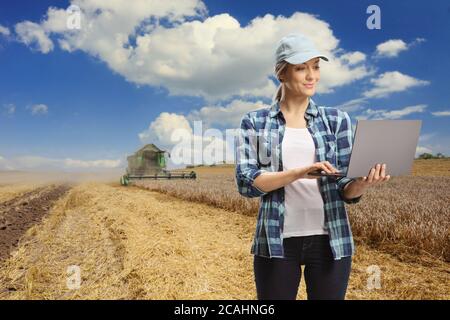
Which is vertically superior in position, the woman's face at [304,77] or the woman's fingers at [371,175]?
the woman's face at [304,77]

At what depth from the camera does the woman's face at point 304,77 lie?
A: 208cm

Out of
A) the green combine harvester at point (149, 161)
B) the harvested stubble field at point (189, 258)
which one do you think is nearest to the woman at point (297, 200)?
the harvested stubble field at point (189, 258)

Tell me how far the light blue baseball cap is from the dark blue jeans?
91 centimetres

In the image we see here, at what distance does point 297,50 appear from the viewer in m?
2.04

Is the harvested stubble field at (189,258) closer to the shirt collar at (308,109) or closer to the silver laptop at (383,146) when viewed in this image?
the shirt collar at (308,109)

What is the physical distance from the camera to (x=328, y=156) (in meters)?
2.15

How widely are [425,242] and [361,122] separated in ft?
19.1

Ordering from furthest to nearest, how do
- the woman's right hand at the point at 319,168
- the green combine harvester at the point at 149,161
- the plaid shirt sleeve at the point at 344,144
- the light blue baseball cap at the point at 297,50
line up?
the green combine harvester at the point at 149,161
the plaid shirt sleeve at the point at 344,144
the light blue baseball cap at the point at 297,50
the woman's right hand at the point at 319,168


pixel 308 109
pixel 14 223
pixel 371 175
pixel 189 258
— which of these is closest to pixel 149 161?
pixel 14 223

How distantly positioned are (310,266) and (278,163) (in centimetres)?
57

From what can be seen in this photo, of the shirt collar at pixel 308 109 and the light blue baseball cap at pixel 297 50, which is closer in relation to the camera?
the light blue baseball cap at pixel 297 50

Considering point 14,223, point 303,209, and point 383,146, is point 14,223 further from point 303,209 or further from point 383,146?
point 383,146

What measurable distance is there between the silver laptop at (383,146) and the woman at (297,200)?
4.6 inches
